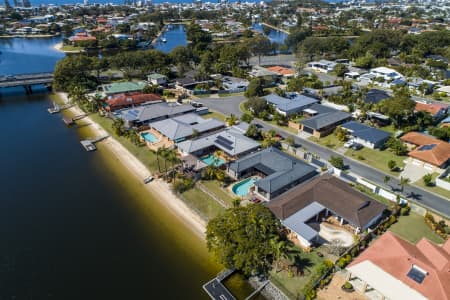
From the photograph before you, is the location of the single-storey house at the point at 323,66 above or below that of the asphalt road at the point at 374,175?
above

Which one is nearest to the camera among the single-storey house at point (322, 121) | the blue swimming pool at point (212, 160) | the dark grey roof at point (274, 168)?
the dark grey roof at point (274, 168)

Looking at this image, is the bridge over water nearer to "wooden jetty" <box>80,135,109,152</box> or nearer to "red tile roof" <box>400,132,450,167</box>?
"wooden jetty" <box>80,135,109,152</box>

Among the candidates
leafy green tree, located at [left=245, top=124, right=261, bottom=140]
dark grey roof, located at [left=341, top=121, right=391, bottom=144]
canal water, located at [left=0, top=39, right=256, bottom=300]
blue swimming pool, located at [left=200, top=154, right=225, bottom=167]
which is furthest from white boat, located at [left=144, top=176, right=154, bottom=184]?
dark grey roof, located at [left=341, top=121, right=391, bottom=144]

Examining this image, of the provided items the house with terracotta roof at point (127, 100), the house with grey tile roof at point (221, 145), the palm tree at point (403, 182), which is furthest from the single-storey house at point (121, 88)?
the palm tree at point (403, 182)

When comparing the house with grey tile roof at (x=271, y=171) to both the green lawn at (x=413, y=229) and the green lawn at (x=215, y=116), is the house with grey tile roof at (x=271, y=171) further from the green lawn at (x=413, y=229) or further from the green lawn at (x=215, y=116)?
the green lawn at (x=215, y=116)

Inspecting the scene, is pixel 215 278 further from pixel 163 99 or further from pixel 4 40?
pixel 4 40

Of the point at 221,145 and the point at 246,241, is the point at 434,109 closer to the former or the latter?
the point at 221,145

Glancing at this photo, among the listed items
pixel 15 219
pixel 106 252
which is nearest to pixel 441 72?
pixel 106 252
